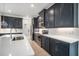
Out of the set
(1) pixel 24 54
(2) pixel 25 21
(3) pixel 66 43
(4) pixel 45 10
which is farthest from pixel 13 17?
(4) pixel 45 10

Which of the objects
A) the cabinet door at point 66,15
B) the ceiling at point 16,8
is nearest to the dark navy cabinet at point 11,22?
the ceiling at point 16,8

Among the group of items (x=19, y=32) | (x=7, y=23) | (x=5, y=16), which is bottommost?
(x=19, y=32)

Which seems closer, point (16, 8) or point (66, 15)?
point (66, 15)

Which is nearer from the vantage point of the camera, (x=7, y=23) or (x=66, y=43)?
(x=66, y=43)

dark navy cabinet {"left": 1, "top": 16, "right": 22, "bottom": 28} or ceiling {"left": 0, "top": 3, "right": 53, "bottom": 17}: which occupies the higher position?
ceiling {"left": 0, "top": 3, "right": 53, "bottom": 17}

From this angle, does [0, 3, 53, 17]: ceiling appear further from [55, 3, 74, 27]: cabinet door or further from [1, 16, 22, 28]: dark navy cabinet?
[55, 3, 74, 27]: cabinet door

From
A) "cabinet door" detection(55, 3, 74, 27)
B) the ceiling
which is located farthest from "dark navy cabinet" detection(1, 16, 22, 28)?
"cabinet door" detection(55, 3, 74, 27)

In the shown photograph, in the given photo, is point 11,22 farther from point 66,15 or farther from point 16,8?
point 66,15

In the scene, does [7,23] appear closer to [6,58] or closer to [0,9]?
[0,9]

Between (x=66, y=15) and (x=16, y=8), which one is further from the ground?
(x=16, y=8)

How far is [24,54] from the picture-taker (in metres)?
1.19

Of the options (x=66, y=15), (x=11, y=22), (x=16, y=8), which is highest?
(x=16, y=8)

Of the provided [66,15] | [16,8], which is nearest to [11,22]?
[16,8]

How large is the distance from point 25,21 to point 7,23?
1.77 ft
